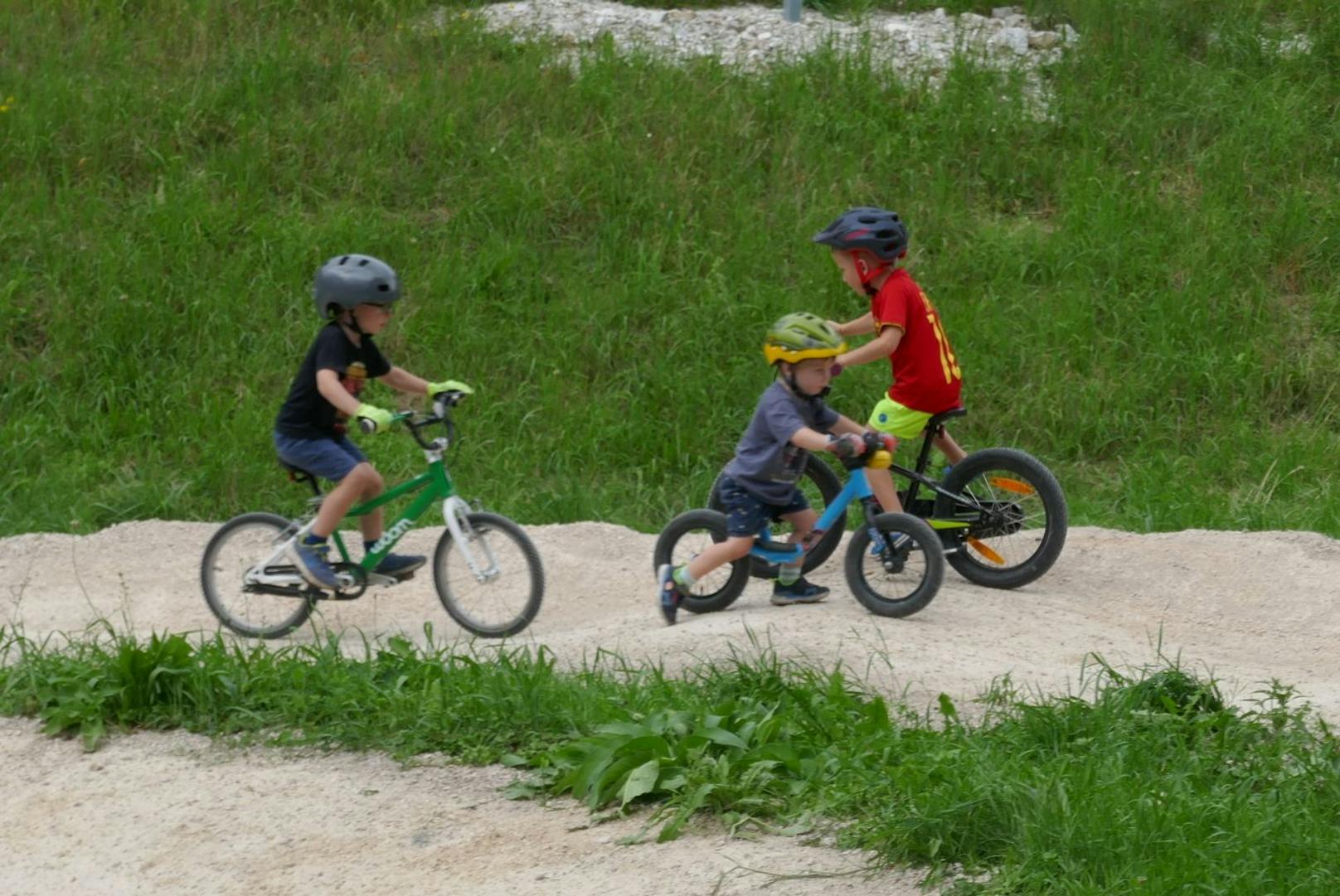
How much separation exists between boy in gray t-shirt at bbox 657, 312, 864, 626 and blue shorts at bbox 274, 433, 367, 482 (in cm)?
132

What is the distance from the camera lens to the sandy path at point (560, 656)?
4312 millimetres

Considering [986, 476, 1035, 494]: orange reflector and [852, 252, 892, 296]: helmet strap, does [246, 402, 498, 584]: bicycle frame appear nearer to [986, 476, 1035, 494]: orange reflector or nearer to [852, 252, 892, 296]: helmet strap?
[852, 252, 892, 296]: helmet strap

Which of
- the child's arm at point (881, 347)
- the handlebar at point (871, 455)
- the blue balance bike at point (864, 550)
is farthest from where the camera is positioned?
the child's arm at point (881, 347)

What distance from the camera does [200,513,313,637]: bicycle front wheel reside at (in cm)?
682

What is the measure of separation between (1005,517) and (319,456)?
9.29 ft

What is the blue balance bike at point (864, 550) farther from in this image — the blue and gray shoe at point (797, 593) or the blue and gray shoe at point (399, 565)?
the blue and gray shoe at point (399, 565)

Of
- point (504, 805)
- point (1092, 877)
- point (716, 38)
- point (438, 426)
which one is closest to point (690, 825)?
point (504, 805)

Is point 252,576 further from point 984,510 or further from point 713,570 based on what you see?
point 984,510

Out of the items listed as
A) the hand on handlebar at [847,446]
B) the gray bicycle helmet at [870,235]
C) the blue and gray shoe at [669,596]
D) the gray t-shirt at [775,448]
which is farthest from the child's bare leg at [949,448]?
the blue and gray shoe at [669,596]

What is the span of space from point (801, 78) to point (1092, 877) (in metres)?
8.60

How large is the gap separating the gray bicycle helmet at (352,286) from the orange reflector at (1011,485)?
262 cm

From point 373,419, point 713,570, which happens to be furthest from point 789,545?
point 373,419

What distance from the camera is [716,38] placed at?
→ 12.5 m

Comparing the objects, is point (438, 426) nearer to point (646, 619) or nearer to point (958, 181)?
point (646, 619)
